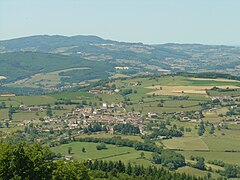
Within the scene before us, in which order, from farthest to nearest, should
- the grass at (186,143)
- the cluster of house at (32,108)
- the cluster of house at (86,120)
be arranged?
the cluster of house at (32,108) → the cluster of house at (86,120) → the grass at (186,143)

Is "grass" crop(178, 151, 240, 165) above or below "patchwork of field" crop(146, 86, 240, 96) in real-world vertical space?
below

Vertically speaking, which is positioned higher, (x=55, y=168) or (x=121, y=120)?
(x=55, y=168)

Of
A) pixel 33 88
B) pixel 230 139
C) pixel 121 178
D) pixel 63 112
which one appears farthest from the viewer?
pixel 33 88

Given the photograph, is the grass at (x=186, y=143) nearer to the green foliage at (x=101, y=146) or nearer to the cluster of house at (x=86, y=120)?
the cluster of house at (x=86, y=120)

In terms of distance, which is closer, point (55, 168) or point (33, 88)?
point (55, 168)

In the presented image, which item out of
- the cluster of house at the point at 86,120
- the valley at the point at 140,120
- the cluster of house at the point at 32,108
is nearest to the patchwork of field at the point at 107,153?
the valley at the point at 140,120

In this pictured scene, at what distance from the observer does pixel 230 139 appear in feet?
281

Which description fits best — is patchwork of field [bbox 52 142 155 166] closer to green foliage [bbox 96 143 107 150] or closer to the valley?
the valley

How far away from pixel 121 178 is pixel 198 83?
105m

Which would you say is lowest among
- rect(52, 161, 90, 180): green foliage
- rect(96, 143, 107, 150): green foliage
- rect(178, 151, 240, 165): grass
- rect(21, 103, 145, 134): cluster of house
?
rect(21, 103, 145, 134): cluster of house

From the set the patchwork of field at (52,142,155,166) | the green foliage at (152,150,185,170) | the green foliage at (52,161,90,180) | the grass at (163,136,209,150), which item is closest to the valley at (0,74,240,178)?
the patchwork of field at (52,142,155,166)

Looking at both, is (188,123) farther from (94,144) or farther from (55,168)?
(55,168)

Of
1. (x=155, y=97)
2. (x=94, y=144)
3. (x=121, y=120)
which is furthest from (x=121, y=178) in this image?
(x=155, y=97)

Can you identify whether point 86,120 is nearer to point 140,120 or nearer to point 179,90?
point 140,120
